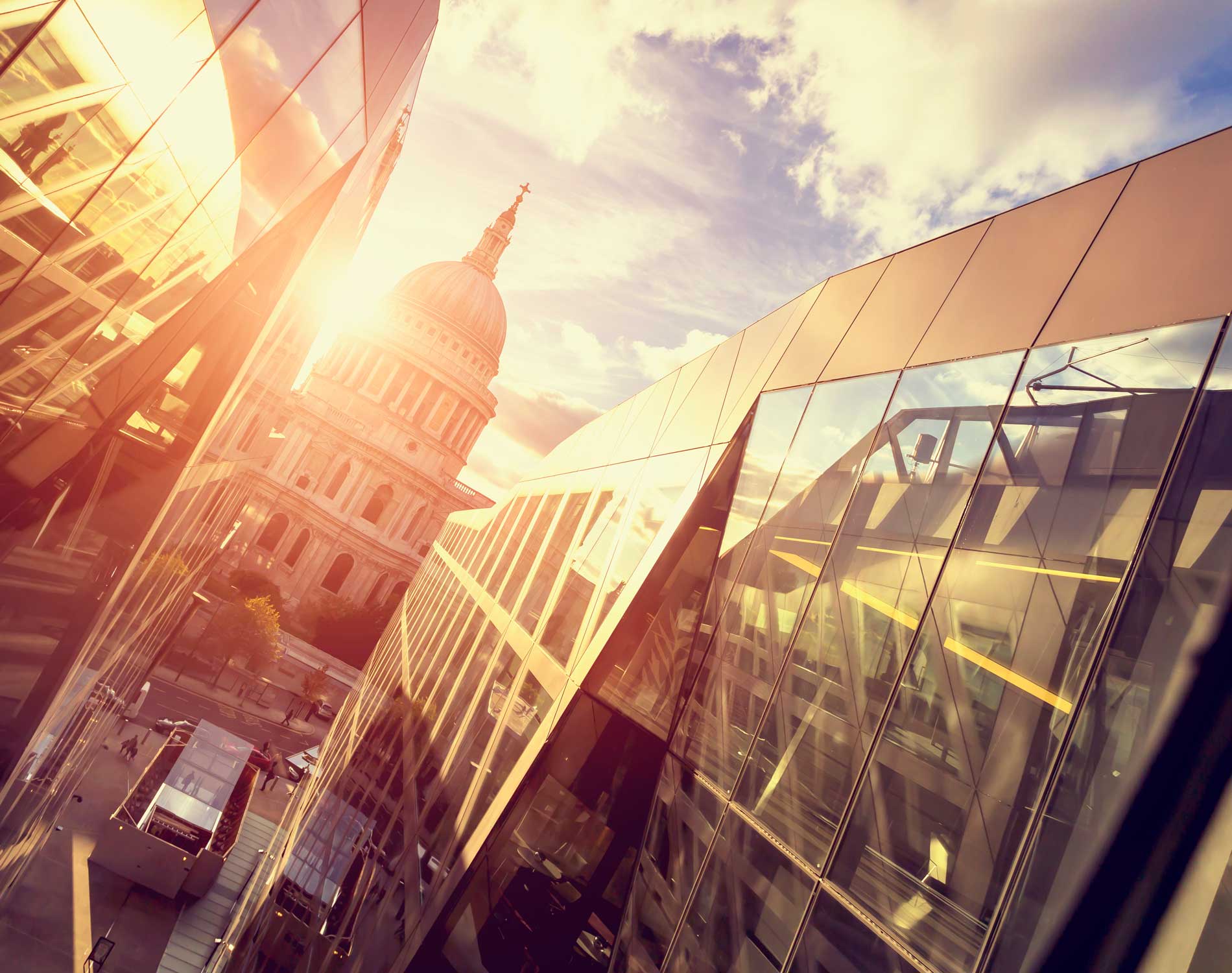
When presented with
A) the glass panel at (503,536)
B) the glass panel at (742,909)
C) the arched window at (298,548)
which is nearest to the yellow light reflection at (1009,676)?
the glass panel at (742,909)

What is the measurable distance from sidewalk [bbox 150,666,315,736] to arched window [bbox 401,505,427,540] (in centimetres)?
3861

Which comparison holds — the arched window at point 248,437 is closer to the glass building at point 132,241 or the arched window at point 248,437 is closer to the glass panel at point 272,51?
the glass building at point 132,241

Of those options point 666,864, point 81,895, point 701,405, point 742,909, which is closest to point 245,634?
point 81,895

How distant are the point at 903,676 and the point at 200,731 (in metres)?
31.1

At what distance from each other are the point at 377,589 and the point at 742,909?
81.6m

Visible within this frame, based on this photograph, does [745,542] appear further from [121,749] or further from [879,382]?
[121,749]

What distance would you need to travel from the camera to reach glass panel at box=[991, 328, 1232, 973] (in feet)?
11.0

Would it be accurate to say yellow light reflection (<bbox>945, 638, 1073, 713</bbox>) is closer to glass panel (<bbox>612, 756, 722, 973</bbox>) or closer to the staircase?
glass panel (<bbox>612, 756, 722, 973</bbox>)

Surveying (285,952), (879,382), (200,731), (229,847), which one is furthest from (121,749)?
(879,382)

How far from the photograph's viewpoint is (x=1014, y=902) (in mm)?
3523

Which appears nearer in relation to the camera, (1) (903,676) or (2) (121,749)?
(1) (903,676)

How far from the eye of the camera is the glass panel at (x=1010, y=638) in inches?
147

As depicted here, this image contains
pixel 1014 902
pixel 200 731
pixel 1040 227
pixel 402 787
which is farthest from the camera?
pixel 200 731

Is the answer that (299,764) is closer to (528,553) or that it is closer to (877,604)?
(528,553)
